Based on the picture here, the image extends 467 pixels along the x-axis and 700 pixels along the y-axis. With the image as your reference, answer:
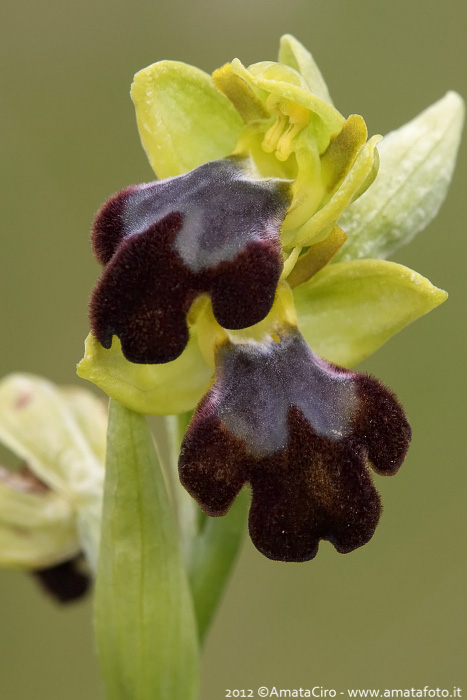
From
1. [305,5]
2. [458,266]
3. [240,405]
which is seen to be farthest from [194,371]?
[305,5]

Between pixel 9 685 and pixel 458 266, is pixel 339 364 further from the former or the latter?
pixel 9 685

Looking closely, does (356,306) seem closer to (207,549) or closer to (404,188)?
(404,188)

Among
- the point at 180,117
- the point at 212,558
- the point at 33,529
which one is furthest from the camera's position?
the point at 33,529

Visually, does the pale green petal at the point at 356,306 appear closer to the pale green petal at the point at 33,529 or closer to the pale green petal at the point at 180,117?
Answer: the pale green petal at the point at 180,117

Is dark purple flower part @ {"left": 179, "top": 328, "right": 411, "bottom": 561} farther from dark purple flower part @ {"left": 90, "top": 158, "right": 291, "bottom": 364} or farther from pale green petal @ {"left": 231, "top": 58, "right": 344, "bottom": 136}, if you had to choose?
pale green petal @ {"left": 231, "top": 58, "right": 344, "bottom": 136}

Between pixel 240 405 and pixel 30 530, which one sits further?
pixel 30 530

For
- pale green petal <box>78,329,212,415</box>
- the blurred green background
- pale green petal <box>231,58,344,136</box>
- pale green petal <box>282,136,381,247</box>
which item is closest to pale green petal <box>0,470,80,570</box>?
pale green petal <box>78,329,212,415</box>

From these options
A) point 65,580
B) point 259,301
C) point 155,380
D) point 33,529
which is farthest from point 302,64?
point 65,580

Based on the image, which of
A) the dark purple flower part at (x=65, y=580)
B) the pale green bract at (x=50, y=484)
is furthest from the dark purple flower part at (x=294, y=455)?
the dark purple flower part at (x=65, y=580)
